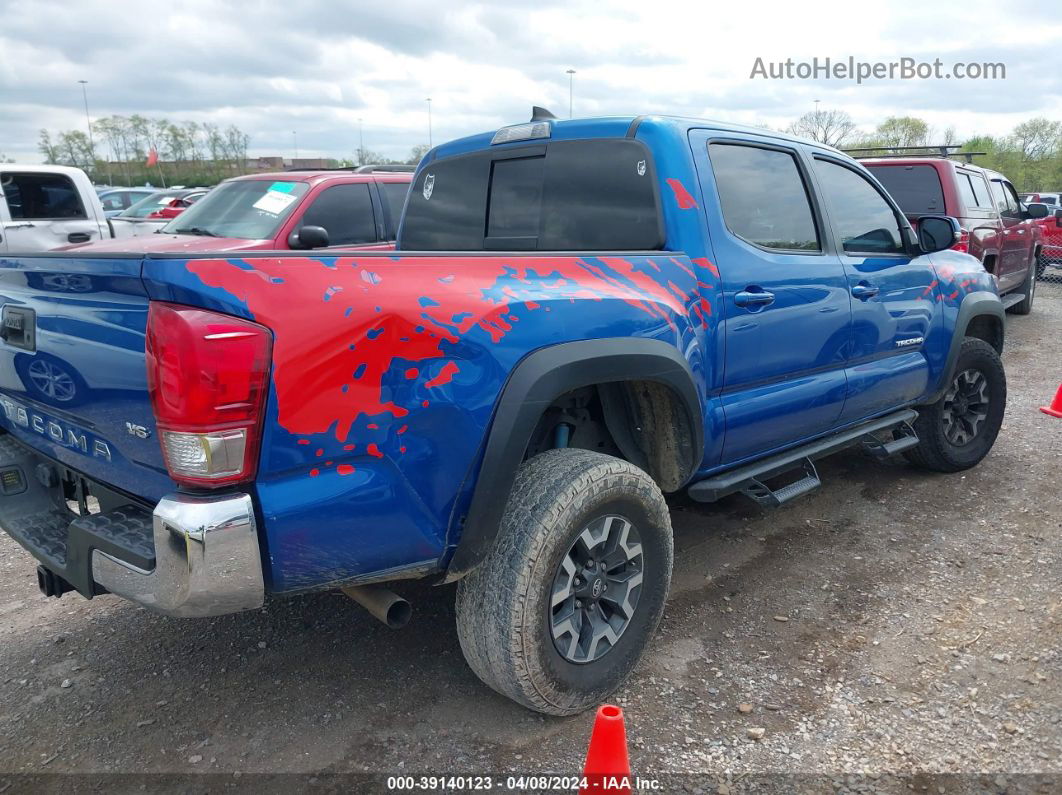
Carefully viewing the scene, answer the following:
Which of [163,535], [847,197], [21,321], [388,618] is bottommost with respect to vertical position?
[388,618]

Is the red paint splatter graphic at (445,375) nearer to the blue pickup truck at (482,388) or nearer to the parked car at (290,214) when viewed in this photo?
the blue pickup truck at (482,388)

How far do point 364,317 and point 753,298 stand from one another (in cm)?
171

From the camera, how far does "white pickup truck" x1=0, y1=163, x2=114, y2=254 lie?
8555 millimetres

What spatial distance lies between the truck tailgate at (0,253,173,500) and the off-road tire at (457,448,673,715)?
944mm

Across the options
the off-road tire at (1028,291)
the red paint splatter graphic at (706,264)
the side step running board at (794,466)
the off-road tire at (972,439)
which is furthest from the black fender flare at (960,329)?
the off-road tire at (1028,291)

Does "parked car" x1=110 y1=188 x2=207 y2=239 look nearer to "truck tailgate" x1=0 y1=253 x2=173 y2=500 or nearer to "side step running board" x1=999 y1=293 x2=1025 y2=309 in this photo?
"truck tailgate" x1=0 y1=253 x2=173 y2=500

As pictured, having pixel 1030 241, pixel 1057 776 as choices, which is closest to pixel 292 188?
pixel 1057 776

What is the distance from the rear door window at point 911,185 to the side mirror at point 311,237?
18.0ft

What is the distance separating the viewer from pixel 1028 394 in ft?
23.3

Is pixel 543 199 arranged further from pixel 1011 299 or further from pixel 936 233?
pixel 1011 299

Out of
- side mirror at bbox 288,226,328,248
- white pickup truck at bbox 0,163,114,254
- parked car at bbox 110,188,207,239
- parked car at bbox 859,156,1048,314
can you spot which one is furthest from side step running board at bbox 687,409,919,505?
white pickup truck at bbox 0,163,114,254


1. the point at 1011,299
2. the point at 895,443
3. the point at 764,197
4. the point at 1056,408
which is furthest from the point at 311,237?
the point at 1011,299

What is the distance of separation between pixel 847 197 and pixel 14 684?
13.4ft

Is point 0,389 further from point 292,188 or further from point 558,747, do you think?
point 292,188
